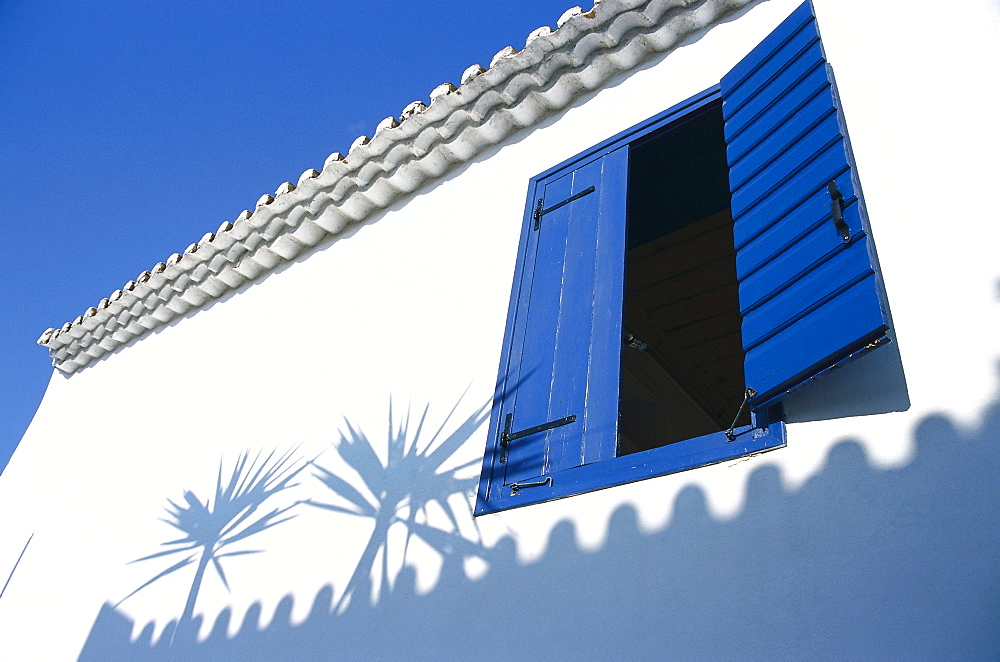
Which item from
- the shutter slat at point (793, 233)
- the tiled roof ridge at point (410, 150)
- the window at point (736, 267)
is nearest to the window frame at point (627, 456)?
the window at point (736, 267)

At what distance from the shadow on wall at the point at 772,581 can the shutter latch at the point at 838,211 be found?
586 mm

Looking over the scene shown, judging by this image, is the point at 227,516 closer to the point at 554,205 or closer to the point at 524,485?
the point at 524,485

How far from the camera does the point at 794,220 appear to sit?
106 inches

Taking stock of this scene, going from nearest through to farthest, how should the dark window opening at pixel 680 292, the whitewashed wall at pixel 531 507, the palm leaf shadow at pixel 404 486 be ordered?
the whitewashed wall at pixel 531 507 → the palm leaf shadow at pixel 404 486 → the dark window opening at pixel 680 292

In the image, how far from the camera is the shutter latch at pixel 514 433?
2.97m

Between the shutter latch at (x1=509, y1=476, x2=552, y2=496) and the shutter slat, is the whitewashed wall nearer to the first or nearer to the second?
the shutter latch at (x1=509, y1=476, x2=552, y2=496)

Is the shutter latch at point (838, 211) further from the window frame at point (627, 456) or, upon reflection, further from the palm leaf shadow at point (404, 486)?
the palm leaf shadow at point (404, 486)

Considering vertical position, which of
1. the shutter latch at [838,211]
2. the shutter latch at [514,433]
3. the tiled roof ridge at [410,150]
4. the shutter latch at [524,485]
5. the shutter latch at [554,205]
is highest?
the tiled roof ridge at [410,150]

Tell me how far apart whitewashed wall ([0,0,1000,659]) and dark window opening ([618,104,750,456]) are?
440 mm

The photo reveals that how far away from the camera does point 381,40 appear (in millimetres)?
Answer: 6742

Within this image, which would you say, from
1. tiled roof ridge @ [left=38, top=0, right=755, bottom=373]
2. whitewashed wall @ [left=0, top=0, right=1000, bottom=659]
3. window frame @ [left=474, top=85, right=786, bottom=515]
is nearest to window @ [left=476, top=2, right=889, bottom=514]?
window frame @ [left=474, top=85, right=786, bottom=515]

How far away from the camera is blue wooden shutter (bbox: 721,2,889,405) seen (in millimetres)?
2316

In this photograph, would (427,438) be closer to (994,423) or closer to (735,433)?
(735,433)

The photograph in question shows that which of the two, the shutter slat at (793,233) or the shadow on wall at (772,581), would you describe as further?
the shutter slat at (793,233)
